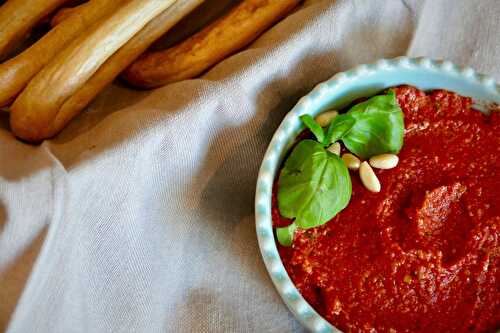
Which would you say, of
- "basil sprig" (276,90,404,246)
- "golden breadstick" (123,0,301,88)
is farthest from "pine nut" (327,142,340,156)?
"golden breadstick" (123,0,301,88)

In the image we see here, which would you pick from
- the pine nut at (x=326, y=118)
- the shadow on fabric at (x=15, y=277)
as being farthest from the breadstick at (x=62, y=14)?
the pine nut at (x=326, y=118)

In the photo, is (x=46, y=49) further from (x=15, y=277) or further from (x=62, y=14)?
(x=15, y=277)

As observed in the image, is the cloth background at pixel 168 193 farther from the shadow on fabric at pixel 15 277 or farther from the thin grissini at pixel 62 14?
the thin grissini at pixel 62 14

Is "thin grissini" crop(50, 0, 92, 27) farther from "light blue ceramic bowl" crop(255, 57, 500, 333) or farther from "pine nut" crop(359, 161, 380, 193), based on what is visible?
"pine nut" crop(359, 161, 380, 193)

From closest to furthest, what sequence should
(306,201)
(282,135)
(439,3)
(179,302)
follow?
(306,201) → (282,135) → (179,302) → (439,3)

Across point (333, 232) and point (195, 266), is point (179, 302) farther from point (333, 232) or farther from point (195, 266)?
point (333, 232)

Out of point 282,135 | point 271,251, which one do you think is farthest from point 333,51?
point 271,251

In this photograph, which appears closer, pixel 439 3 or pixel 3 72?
pixel 3 72
